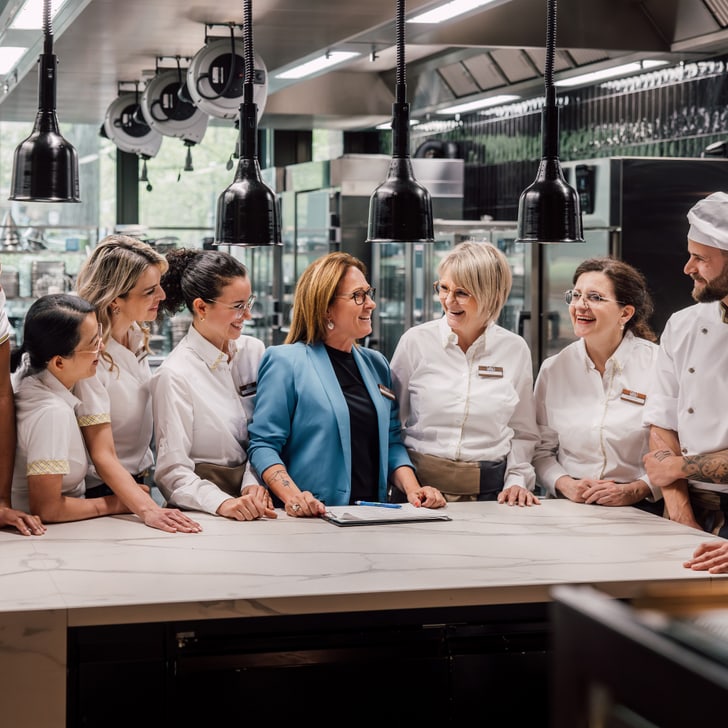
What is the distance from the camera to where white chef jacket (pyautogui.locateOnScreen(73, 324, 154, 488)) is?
10.1ft

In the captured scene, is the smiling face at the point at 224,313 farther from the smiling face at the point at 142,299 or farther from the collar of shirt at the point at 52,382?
the collar of shirt at the point at 52,382

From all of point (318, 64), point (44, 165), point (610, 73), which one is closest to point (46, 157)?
point (44, 165)

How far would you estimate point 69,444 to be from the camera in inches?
110

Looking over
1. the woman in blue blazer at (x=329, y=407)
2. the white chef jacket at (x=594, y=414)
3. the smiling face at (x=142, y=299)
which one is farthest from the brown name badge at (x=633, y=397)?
the smiling face at (x=142, y=299)

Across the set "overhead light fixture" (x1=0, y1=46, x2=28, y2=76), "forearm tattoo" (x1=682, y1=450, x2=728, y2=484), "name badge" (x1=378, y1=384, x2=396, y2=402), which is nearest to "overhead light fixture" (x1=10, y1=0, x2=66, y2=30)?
"overhead light fixture" (x1=0, y1=46, x2=28, y2=76)

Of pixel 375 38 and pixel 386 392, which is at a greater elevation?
pixel 375 38

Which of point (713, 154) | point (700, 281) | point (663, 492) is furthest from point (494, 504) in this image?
point (713, 154)

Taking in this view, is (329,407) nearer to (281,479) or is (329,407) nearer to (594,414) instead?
(281,479)

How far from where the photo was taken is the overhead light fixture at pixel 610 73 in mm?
5852

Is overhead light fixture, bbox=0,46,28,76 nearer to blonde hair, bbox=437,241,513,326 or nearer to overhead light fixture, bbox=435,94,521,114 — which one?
blonde hair, bbox=437,241,513,326

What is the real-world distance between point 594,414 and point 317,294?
3.13 ft

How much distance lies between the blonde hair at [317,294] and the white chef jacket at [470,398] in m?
0.36

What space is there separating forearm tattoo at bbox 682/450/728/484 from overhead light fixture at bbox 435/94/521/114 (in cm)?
416

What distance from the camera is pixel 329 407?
3.18 meters
